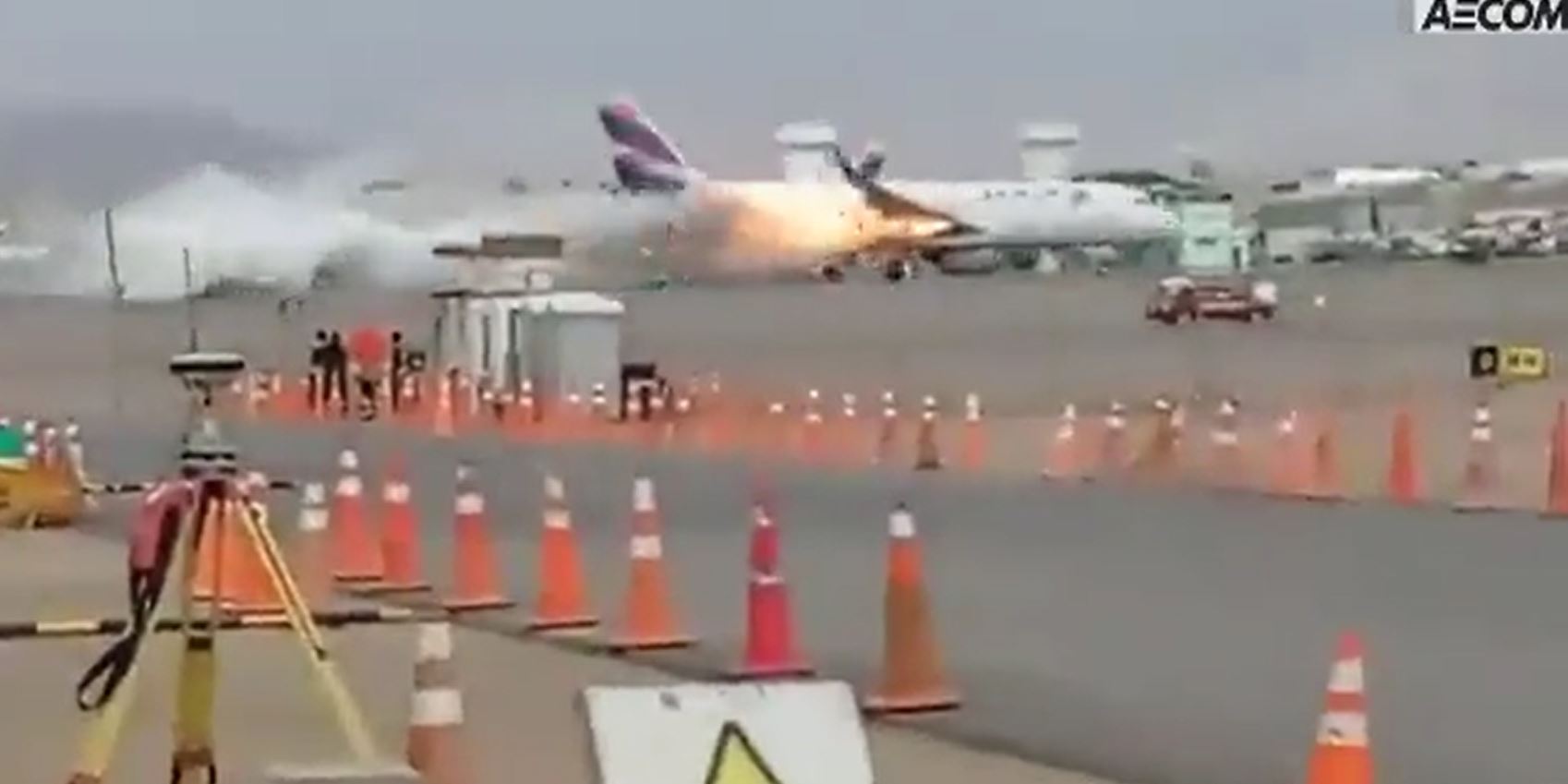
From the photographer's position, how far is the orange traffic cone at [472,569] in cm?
1864

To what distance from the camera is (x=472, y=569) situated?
62.1ft

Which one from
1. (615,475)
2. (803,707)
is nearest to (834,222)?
(615,475)

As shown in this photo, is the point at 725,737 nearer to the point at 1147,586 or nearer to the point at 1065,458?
the point at 1147,586

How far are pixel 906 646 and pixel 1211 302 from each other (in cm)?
4714

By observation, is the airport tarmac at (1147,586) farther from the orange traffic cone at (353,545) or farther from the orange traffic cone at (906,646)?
the orange traffic cone at (353,545)

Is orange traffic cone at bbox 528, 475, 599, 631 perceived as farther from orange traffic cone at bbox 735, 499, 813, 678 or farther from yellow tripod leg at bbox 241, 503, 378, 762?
yellow tripod leg at bbox 241, 503, 378, 762

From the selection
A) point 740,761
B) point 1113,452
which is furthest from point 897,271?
point 740,761

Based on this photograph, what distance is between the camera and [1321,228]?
106500 millimetres

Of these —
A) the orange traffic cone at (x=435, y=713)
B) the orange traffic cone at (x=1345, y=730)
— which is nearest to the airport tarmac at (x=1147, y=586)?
the orange traffic cone at (x=1345, y=730)

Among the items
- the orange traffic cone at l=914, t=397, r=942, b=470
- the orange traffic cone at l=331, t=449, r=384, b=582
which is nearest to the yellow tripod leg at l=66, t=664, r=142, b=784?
the orange traffic cone at l=331, t=449, r=384, b=582

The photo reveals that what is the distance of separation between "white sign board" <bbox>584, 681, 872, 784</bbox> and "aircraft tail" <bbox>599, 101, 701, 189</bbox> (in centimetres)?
8049

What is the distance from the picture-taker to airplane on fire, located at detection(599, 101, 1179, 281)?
81.9m

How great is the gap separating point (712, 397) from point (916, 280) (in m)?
37.3

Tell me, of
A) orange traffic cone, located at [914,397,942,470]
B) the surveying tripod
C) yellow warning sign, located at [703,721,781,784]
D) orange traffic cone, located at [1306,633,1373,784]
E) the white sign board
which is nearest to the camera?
the white sign board
